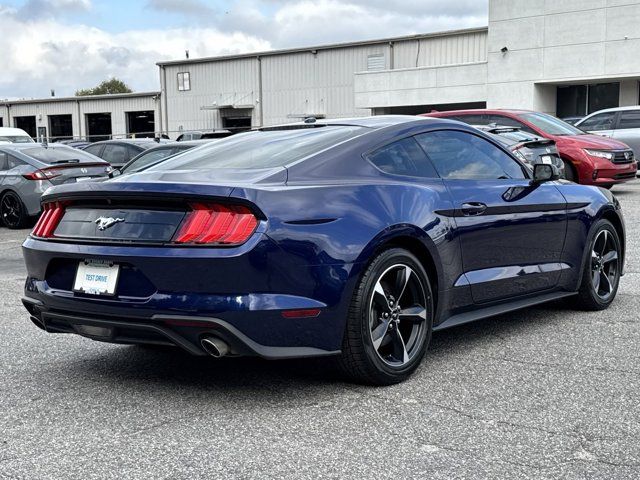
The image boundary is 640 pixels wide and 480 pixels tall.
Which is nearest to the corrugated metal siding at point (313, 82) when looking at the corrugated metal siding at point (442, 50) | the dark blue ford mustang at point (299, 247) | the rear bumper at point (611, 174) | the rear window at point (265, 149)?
the corrugated metal siding at point (442, 50)

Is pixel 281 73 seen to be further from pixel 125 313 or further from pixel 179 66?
pixel 125 313

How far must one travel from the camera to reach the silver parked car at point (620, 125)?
64.2 ft

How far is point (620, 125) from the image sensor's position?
65.9ft

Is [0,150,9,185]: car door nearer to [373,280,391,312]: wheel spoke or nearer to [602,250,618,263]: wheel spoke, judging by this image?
[602,250,618,263]: wheel spoke

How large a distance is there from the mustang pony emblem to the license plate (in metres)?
0.18

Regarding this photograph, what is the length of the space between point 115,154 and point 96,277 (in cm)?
1427

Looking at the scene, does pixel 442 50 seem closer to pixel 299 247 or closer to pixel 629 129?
pixel 629 129

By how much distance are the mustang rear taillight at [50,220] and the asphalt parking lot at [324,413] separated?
2.68 feet

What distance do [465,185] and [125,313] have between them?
2168 mm

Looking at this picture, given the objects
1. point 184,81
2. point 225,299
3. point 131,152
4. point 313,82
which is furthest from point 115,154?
point 184,81

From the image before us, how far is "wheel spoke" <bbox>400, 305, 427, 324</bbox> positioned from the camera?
4534mm

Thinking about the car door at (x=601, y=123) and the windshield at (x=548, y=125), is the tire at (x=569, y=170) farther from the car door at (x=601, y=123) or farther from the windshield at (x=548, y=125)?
the car door at (x=601, y=123)

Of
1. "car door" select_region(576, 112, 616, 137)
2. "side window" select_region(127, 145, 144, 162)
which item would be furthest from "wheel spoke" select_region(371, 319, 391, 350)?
"car door" select_region(576, 112, 616, 137)

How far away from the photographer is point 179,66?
58.6 metres
